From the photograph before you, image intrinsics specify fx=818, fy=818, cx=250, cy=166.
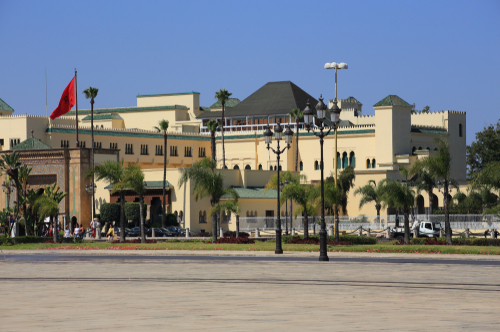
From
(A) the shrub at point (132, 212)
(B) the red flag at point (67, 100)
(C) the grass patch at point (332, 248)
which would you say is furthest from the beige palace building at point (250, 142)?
(C) the grass patch at point (332, 248)

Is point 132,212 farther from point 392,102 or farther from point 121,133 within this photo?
point 392,102

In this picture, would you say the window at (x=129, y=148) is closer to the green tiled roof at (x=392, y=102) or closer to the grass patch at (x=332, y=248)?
the green tiled roof at (x=392, y=102)

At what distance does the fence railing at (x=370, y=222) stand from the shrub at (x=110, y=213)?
402 inches

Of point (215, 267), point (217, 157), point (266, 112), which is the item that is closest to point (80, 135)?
point (217, 157)

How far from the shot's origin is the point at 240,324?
1136 cm

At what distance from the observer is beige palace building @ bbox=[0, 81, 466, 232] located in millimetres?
71562

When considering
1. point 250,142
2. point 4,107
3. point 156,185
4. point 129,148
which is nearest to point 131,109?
point 4,107

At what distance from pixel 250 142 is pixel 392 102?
57.7 feet

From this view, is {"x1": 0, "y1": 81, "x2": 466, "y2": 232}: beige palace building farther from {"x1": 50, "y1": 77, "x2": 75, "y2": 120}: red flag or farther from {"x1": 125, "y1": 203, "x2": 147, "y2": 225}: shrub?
{"x1": 50, "y1": 77, "x2": 75, "y2": 120}: red flag

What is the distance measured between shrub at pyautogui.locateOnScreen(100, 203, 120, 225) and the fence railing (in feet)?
33.5

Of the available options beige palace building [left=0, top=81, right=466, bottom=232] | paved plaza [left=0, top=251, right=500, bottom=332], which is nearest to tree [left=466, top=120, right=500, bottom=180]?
beige palace building [left=0, top=81, right=466, bottom=232]

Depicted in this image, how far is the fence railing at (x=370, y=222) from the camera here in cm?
5922

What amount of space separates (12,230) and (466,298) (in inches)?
1575

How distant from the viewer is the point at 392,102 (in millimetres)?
83312
